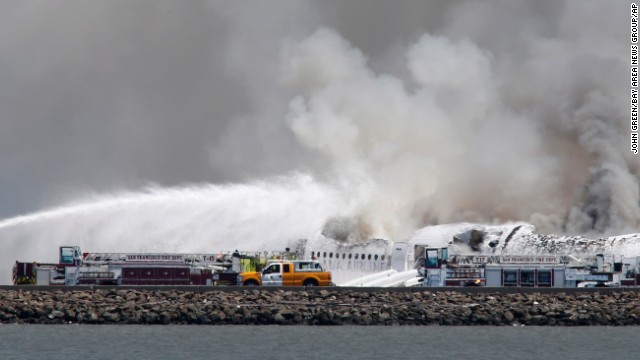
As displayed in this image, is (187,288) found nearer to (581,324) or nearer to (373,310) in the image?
(373,310)

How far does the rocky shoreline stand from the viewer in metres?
115

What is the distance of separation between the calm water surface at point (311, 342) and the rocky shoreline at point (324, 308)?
1272 millimetres

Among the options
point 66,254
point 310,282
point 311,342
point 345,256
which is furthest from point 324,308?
point 345,256

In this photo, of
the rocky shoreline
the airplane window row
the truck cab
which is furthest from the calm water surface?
the airplane window row

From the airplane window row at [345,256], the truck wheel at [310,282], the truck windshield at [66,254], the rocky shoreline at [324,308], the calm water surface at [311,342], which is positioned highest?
the airplane window row at [345,256]

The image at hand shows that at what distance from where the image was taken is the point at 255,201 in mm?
162375

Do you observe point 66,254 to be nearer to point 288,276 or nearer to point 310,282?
point 288,276

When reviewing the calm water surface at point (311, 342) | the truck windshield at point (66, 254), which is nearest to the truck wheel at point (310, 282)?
the calm water surface at point (311, 342)

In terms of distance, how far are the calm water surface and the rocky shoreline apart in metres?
1.27

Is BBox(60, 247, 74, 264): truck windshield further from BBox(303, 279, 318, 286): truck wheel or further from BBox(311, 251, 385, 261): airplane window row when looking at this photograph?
BBox(311, 251, 385, 261): airplane window row

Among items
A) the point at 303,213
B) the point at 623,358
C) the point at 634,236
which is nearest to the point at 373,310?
the point at 623,358

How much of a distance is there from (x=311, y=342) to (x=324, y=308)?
9477 mm

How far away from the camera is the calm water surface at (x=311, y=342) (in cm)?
10138

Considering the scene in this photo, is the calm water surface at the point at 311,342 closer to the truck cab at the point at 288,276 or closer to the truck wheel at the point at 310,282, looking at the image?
the truck cab at the point at 288,276
